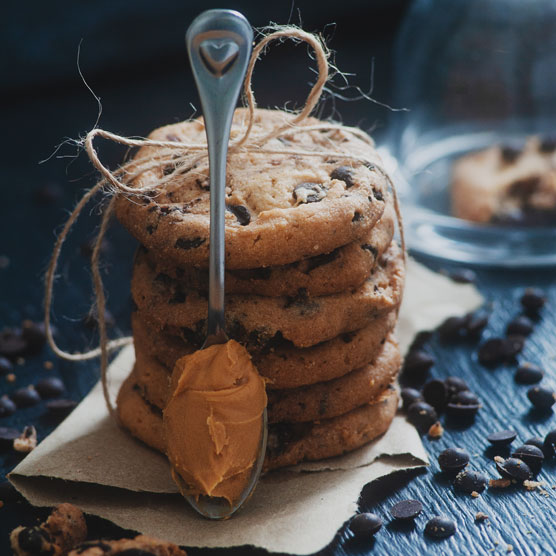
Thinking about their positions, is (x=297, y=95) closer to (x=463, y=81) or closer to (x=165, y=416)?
(x=463, y=81)

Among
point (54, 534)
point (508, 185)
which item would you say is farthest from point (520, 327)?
point (54, 534)

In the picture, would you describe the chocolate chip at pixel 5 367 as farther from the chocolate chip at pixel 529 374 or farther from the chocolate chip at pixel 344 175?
the chocolate chip at pixel 529 374

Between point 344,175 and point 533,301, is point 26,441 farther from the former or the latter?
point 533,301

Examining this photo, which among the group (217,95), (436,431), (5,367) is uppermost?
(217,95)

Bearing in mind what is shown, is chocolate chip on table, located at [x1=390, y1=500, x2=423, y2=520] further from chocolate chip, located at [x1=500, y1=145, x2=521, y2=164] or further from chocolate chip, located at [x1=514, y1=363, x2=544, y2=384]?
chocolate chip, located at [x1=500, y1=145, x2=521, y2=164]

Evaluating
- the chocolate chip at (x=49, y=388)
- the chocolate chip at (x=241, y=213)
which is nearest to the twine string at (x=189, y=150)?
the chocolate chip at (x=241, y=213)

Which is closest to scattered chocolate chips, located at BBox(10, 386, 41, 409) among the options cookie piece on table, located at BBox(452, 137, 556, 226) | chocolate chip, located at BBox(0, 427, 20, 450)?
chocolate chip, located at BBox(0, 427, 20, 450)

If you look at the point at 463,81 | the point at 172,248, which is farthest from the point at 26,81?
the point at 172,248
